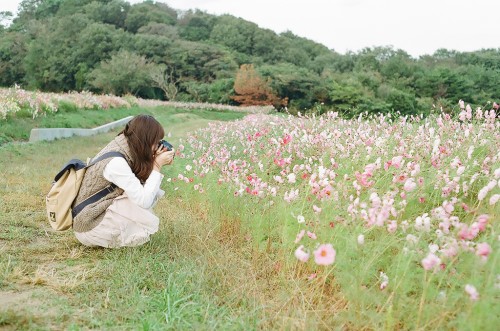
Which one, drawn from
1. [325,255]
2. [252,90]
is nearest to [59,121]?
[325,255]

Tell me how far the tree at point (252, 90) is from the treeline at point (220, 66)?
85mm

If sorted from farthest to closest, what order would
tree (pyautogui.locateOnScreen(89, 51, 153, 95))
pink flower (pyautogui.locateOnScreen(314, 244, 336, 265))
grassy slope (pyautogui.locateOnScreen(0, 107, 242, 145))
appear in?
tree (pyautogui.locateOnScreen(89, 51, 153, 95)), grassy slope (pyautogui.locateOnScreen(0, 107, 242, 145)), pink flower (pyautogui.locateOnScreen(314, 244, 336, 265))

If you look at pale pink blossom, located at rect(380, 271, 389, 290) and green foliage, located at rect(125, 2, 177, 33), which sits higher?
green foliage, located at rect(125, 2, 177, 33)

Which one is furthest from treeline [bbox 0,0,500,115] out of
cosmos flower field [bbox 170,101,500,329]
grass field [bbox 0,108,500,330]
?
grass field [bbox 0,108,500,330]

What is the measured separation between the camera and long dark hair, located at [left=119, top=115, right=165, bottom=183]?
335cm

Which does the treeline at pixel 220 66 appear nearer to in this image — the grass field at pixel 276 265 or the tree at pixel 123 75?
the tree at pixel 123 75

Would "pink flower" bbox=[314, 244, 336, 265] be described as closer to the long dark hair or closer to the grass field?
the grass field

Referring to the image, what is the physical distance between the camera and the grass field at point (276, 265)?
2.22 m

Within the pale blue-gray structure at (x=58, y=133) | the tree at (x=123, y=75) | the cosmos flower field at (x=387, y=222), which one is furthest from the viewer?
the tree at (x=123, y=75)

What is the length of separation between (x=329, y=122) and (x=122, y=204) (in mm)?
3369

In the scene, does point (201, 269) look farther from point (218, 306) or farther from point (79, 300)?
point (79, 300)

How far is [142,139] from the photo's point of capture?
3361mm

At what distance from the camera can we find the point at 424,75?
44188 millimetres

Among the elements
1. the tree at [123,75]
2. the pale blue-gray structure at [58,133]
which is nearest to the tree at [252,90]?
the tree at [123,75]
